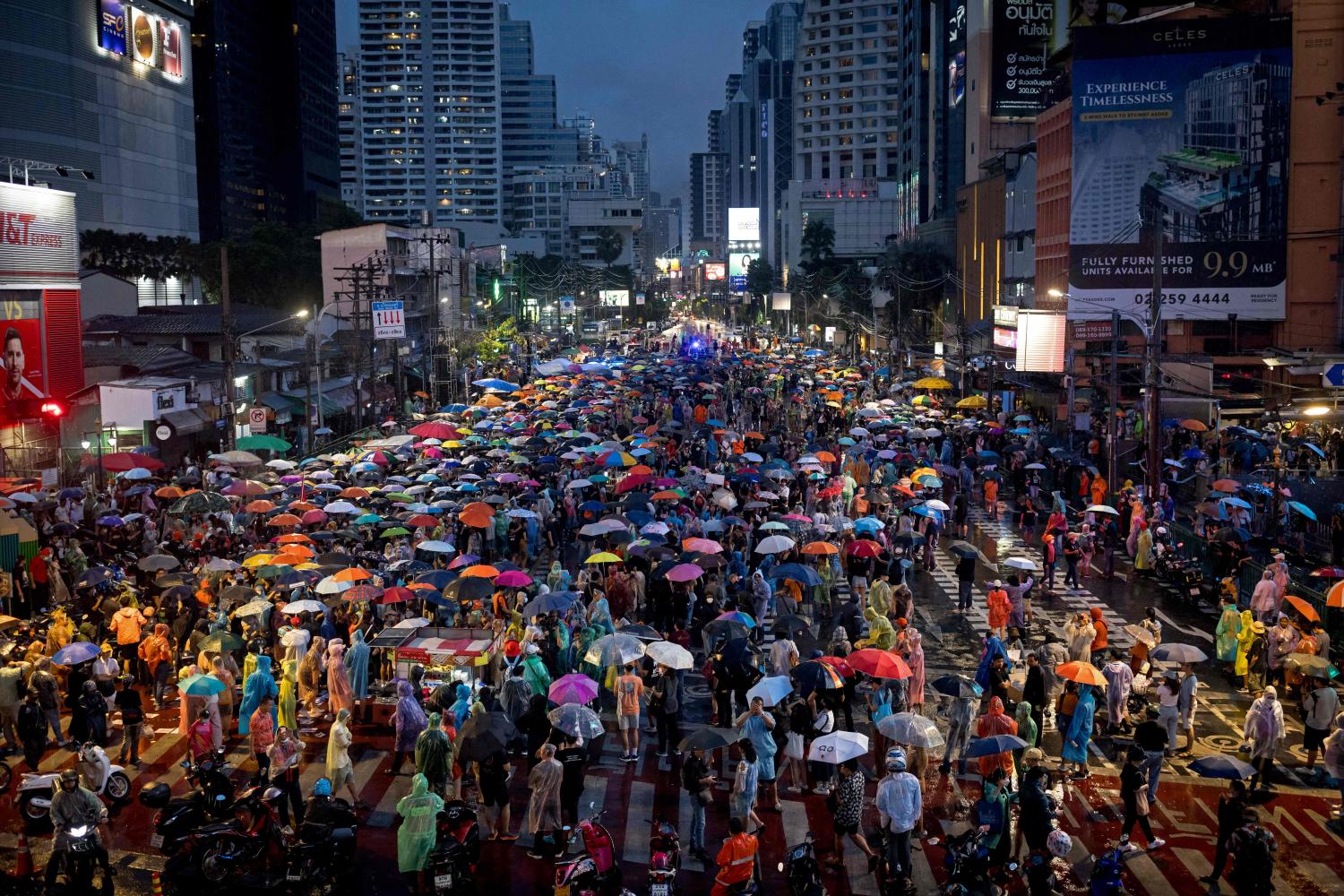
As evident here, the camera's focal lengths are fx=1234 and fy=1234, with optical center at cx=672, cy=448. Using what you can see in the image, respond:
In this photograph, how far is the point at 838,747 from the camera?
12.0m

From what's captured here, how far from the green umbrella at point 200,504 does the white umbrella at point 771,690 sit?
15022 mm

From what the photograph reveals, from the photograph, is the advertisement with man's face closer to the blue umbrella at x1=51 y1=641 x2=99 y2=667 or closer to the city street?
the city street

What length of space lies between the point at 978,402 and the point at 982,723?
2995cm

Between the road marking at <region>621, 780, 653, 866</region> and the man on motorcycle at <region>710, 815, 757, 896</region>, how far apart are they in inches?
71.1

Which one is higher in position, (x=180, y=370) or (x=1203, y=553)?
(x=180, y=370)

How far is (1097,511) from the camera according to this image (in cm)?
2802

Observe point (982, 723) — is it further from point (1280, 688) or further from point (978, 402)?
point (978, 402)

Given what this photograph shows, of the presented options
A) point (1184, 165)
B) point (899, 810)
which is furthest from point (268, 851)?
point (1184, 165)

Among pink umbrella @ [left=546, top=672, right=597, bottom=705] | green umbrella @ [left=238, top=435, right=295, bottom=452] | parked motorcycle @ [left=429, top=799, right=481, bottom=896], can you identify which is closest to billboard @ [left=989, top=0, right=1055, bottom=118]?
green umbrella @ [left=238, top=435, right=295, bottom=452]

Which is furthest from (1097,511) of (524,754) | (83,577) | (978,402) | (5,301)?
(5,301)

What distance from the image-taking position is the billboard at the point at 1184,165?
4794 centimetres

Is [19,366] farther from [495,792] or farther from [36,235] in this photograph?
[495,792]

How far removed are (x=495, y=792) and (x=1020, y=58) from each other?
72600 mm

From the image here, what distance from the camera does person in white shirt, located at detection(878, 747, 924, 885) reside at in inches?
440
